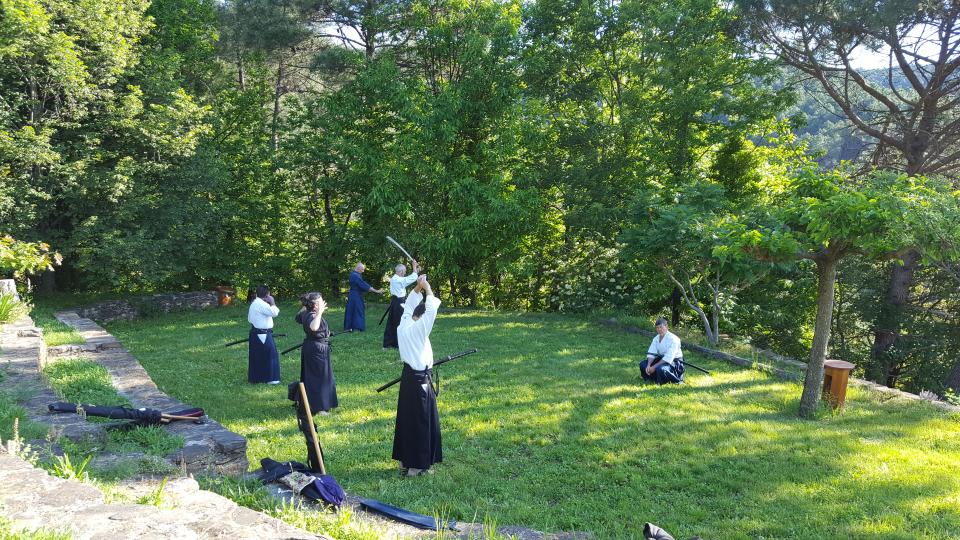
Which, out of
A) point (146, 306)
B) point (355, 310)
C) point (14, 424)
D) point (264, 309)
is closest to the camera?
point (14, 424)

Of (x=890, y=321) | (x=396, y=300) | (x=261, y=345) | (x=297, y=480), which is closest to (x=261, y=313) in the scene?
(x=261, y=345)

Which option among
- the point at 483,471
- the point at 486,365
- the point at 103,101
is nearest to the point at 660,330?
the point at 486,365

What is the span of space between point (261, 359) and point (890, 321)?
1666cm

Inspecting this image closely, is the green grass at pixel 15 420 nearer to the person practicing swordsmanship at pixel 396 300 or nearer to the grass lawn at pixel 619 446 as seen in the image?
the grass lawn at pixel 619 446

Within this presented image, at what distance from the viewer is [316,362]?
8.95 meters

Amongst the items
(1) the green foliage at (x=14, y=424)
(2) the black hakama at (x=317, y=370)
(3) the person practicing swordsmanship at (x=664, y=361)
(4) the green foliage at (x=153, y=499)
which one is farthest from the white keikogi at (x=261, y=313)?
(3) the person practicing swordsmanship at (x=664, y=361)

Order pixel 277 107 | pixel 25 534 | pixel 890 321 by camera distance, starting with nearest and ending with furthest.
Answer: pixel 25 534 < pixel 890 321 < pixel 277 107

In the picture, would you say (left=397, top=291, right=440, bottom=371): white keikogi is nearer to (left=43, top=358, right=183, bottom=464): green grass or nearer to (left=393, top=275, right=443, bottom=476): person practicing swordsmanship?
(left=393, top=275, right=443, bottom=476): person practicing swordsmanship

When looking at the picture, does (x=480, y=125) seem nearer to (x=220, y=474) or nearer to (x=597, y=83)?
(x=597, y=83)

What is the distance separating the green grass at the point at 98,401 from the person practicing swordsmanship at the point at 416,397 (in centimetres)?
227

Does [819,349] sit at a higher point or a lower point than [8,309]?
higher

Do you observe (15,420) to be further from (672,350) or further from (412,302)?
(672,350)

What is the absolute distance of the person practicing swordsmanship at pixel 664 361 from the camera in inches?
421

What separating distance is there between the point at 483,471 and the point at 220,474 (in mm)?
2741
